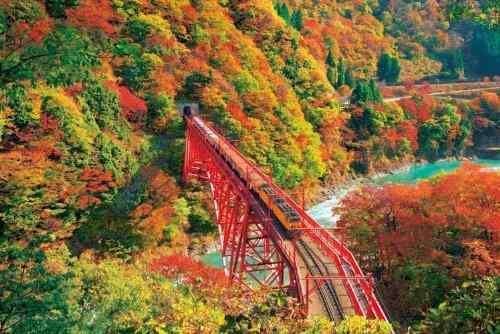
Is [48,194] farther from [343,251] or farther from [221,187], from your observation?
[343,251]

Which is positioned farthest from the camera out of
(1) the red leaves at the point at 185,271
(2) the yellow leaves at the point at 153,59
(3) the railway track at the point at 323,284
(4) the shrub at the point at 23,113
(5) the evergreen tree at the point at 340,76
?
(5) the evergreen tree at the point at 340,76

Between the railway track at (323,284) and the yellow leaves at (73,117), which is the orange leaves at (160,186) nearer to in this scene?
the yellow leaves at (73,117)

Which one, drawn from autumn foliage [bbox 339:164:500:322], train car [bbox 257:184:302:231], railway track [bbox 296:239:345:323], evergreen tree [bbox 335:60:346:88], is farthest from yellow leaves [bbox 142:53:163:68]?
evergreen tree [bbox 335:60:346:88]

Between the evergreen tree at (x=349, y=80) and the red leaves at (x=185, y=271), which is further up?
the evergreen tree at (x=349, y=80)

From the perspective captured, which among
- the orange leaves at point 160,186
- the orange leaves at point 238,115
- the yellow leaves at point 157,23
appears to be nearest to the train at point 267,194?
the orange leaves at point 160,186

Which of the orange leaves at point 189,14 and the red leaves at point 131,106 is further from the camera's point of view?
the orange leaves at point 189,14

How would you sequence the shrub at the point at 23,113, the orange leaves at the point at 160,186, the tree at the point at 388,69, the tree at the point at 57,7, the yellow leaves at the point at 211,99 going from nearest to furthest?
the shrub at the point at 23,113 → the orange leaves at the point at 160,186 → the tree at the point at 57,7 → the yellow leaves at the point at 211,99 → the tree at the point at 388,69

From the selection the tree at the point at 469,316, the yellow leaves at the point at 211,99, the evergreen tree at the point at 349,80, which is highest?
the tree at the point at 469,316
